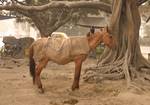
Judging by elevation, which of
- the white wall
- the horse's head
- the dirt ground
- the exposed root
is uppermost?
the horse's head

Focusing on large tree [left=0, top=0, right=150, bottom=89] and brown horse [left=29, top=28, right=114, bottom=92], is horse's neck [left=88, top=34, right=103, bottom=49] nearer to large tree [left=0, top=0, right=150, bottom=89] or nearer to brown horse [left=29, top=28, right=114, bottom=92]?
brown horse [left=29, top=28, right=114, bottom=92]

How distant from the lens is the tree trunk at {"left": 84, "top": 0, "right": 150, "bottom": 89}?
11023 mm

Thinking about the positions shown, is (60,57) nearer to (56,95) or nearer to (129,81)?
(56,95)

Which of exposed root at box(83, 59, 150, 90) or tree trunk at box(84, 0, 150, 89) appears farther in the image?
tree trunk at box(84, 0, 150, 89)

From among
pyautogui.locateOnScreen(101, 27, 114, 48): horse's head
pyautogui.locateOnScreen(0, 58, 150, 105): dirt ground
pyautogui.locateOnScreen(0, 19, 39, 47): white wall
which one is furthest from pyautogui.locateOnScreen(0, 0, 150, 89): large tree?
pyautogui.locateOnScreen(0, 19, 39, 47): white wall

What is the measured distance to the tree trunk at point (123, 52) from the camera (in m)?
11.0

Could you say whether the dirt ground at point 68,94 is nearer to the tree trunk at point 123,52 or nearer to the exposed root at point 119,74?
the exposed root at point 119,74

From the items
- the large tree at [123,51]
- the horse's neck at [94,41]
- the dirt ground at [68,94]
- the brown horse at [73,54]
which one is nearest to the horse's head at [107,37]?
the brown horse at [73,54]

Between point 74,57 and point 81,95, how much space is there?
3.37 ft

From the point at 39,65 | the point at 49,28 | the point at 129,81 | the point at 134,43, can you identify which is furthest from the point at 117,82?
the point at 49,28

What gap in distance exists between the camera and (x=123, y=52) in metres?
11.7

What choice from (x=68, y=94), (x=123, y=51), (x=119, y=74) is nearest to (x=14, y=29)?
(x=123, y=51)

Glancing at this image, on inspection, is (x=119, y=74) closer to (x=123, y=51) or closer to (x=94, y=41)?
(x=123, y=51)

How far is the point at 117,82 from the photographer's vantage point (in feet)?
34.7
